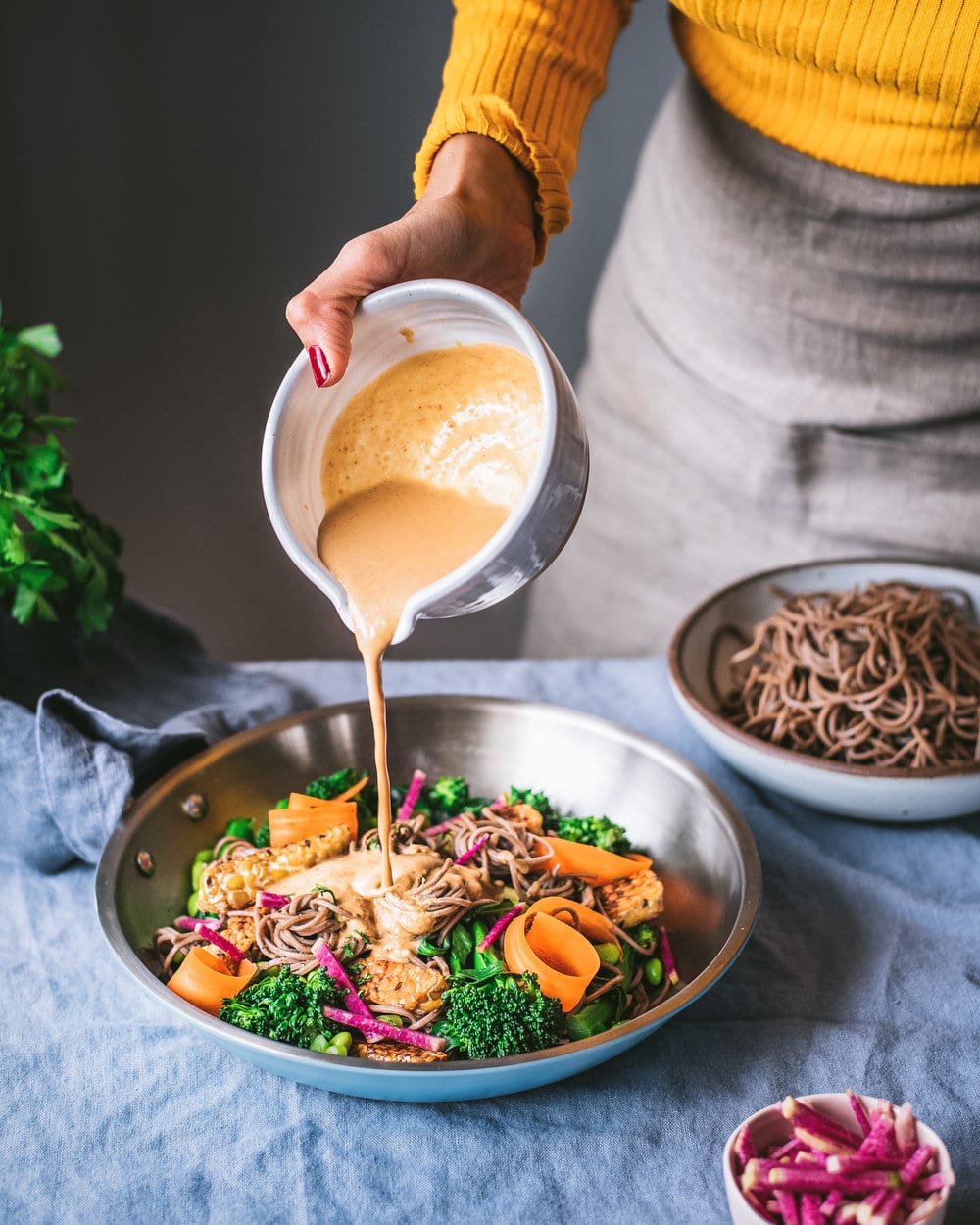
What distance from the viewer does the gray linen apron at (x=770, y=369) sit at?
2.37m

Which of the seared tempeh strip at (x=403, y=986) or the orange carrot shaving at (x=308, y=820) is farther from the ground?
the seared tempeh strip at (x=403, y=986)

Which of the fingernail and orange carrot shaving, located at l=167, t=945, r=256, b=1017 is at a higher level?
the fingernail

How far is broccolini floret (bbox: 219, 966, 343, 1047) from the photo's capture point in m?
1.41

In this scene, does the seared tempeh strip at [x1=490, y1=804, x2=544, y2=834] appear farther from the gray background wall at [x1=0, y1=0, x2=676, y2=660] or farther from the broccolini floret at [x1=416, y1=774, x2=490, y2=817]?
the gray background wall at [x1=0, y1=0, x2=676, y2=660]

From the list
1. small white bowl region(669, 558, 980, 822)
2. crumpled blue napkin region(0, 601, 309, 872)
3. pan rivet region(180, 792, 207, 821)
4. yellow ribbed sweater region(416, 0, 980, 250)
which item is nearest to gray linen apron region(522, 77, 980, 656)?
yellow ribbed sweater region(416, 0, 980, 250)

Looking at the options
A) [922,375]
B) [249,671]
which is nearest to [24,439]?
[249,671]

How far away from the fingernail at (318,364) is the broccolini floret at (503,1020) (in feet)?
2.58

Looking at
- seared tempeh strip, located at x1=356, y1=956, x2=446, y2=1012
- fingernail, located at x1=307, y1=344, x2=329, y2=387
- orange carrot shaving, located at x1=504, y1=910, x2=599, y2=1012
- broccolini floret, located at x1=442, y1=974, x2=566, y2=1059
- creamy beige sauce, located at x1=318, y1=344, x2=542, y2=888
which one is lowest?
seared tempeh strip, located at x1=356, y1=956, x2=446, y2=1012

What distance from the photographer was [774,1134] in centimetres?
121

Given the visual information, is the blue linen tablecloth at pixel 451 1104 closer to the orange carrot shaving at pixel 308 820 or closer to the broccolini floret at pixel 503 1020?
the broccolini floret at pixel 503 1020

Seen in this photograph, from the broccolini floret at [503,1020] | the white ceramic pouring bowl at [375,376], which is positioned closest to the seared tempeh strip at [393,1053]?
the broccolini floret at [503,1020]

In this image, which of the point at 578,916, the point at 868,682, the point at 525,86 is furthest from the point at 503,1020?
the point at 525,86

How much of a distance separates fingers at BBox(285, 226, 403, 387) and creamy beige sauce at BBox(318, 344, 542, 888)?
11 cm

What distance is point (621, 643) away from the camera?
10.1 feet
